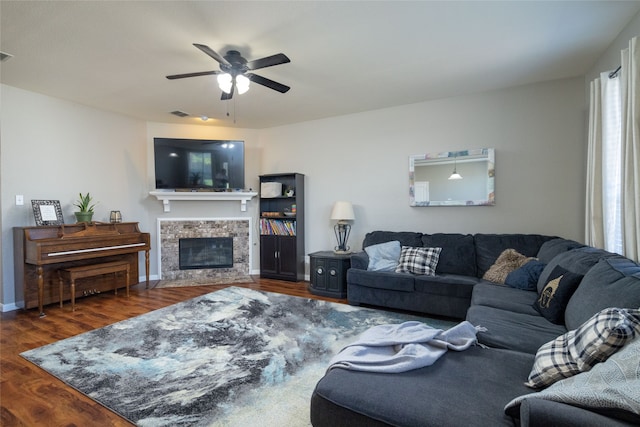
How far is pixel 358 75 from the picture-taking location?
3.33 meters

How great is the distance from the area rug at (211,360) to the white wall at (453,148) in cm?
153

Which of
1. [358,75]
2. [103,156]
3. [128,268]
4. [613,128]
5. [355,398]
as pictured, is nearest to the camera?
[355,398]

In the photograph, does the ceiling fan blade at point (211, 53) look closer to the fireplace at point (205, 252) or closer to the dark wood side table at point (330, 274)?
the dark wood side table at point (330, 274)

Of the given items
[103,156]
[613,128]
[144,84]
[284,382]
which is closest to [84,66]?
[144,84]

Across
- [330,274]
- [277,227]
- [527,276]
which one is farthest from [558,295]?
[277,227]

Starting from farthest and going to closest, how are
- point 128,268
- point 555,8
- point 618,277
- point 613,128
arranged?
point 128,268
point 613,128
point 555,8
point 618,277

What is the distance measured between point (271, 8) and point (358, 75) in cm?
138

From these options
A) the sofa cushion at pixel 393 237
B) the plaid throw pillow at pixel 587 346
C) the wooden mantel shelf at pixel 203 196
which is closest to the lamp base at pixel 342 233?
the sofa cushion at pixel 393 237

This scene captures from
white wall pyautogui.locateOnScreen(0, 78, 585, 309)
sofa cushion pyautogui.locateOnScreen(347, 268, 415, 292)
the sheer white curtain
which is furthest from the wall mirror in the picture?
sofa cushion pyautogui.locateOnScreen(347, 268, 415, 292)

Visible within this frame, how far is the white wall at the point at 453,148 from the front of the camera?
11.5 ft

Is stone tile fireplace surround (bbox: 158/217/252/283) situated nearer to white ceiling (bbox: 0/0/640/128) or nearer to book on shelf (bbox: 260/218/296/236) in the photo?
book on shelf (bbox: 260/218/296/236)

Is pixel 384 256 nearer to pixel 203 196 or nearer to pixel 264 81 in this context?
pixel 264 81

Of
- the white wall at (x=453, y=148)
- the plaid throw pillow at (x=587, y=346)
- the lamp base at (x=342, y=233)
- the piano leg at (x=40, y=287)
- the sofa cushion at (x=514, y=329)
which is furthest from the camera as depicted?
the lamp base at (x=342, y=233)

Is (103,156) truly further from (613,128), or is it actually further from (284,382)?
(613,128)
